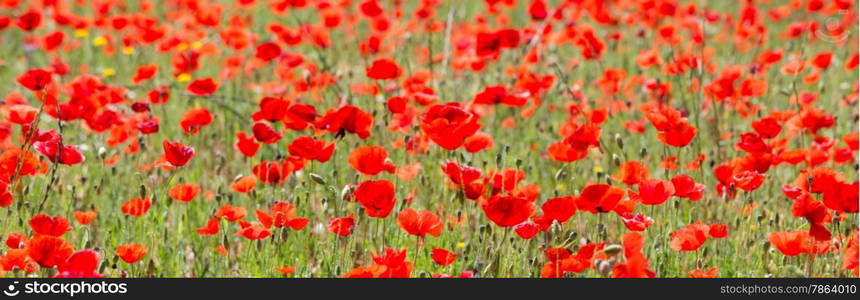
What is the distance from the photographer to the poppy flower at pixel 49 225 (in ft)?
8.33

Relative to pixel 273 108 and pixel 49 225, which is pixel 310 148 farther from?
pixel 49 225

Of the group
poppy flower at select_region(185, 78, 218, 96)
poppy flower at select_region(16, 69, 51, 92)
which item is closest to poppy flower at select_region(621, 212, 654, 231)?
poppy flower at select_region(185, 78, 218, 96)

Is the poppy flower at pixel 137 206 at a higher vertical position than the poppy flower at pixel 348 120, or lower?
lower

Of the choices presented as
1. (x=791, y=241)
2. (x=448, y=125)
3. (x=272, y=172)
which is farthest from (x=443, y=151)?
(x=791, y=241)

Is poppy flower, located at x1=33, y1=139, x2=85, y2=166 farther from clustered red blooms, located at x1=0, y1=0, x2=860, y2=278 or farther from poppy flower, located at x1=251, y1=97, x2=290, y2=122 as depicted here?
poppy flower, located at x1=251, y1=97, x2=290, y2=122

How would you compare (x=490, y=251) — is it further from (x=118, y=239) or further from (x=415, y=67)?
(x=415, y=67)

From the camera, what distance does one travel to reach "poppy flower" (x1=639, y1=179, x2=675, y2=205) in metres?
2.71

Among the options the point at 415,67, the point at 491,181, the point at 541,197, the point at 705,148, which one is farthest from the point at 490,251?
the point at 415,67

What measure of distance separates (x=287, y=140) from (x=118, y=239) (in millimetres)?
1276

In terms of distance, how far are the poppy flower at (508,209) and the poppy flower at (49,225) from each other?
100 centimetres

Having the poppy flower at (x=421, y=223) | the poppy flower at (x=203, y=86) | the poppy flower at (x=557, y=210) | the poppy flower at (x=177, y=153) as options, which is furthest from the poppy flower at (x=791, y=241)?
the poppy flower at (x=203, y=86)

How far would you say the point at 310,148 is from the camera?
9.55ft

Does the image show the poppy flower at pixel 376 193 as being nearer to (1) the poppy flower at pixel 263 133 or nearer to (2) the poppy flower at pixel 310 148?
(2) the poppy flower at pixel 310 148

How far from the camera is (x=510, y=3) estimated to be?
571 centimetres
